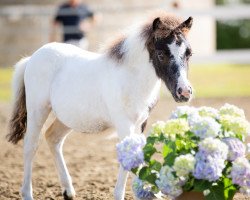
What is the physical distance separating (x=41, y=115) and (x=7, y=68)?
1653 centimetres

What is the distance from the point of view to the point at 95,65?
5637mm

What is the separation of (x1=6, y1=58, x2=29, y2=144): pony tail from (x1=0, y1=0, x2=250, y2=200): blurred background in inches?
20.1

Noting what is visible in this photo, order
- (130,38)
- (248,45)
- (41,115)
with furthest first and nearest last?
(248,45) < (41,115) < (130,38)

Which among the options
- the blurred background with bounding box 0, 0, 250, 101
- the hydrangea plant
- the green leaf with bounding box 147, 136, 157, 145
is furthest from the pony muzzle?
the blurred background with bounding box 0, 0, 250, 101

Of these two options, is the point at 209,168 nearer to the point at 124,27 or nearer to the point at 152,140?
the point at 152,140

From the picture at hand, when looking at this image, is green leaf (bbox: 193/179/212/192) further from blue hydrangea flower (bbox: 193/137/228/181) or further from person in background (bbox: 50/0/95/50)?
person in background (bbox: 50/0/95/50)

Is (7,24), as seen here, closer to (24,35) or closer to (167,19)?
(24,35)

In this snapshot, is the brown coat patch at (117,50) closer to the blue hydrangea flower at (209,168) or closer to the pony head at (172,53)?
the pony head at (172,53)

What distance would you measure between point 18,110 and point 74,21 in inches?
360

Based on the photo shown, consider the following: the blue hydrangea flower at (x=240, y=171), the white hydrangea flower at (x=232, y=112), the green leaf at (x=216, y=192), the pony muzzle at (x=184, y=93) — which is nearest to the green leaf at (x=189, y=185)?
the green leaf at (x=216, y=192)

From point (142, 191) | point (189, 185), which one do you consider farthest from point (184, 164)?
point (142, 191)

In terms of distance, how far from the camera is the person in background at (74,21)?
48.3ft

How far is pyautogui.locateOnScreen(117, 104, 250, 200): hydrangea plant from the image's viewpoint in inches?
157

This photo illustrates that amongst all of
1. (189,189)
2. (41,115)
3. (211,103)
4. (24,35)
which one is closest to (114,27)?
(24,35)
